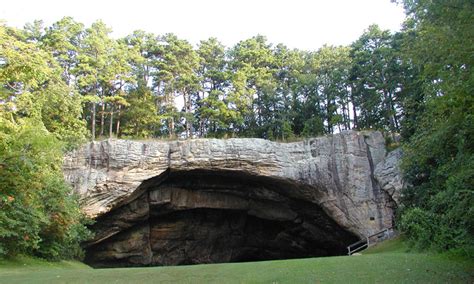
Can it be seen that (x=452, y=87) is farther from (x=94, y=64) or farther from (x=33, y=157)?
(x=94, y=64)

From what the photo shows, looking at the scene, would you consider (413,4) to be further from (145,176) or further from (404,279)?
(145,176)

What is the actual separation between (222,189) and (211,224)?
427cm

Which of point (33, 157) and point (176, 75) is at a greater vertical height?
point (176, 75)

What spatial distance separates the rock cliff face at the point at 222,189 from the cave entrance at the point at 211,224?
77 mm

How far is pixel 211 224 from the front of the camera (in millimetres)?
32250

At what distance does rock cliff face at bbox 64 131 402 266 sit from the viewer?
83.4ft

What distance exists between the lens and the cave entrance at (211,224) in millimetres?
28016

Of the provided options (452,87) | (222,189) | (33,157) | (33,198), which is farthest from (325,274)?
(222,189)

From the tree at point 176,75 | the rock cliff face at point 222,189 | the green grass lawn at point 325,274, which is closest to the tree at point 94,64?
the tree at point 176,75

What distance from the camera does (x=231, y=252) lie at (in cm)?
3444

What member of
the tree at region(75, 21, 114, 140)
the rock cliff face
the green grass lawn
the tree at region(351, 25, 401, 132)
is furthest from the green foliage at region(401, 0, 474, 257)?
the tree at region(75, 21, 114, 140)

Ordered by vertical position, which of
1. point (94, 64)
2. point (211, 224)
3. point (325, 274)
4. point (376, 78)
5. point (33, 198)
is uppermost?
point (94, 64)

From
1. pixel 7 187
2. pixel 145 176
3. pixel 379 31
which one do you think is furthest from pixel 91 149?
pixel 379 31

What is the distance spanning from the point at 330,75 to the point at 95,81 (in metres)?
20.3
